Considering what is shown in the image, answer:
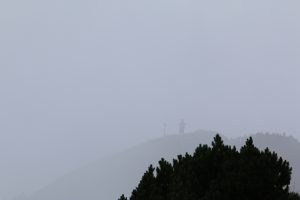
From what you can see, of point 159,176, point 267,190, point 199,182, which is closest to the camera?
point 267,190

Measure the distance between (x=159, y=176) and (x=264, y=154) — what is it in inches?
166

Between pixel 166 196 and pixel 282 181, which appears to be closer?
pixel 282 181

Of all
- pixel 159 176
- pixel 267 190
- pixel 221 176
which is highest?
pixel 159 176

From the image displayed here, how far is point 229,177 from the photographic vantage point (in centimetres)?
1410

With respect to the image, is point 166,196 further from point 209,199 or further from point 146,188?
point 209,199

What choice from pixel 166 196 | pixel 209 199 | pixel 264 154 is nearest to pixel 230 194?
pixel 209 199

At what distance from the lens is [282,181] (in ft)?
46.9

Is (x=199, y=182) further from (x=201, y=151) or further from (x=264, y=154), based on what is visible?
(x=264, y=154)

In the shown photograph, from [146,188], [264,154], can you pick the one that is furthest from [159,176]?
[264,154]

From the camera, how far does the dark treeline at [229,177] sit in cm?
1391

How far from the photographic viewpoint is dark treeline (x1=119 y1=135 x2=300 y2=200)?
1391 centimetres

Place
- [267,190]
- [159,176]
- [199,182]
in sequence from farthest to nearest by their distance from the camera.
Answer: [159,176] < [199,182] < [267,190]

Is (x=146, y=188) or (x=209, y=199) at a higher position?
(x=146, y=188)

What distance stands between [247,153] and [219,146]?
1.82m
